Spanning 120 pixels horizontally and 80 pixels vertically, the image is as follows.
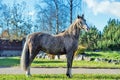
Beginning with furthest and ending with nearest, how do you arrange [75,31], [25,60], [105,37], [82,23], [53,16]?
[105,37] → [53,16] → [75,31] → [25,60] → [82,23]

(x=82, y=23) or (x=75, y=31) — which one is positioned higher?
(x=82, y=23)

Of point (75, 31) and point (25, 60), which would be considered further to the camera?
Answer: point (75, 31)

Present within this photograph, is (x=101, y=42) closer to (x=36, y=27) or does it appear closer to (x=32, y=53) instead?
(x=36, y=27)

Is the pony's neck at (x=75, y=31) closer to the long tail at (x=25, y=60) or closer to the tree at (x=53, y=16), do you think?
the long tail at (x=25, y=60)

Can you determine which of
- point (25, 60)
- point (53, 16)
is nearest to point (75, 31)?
point (25, 60)

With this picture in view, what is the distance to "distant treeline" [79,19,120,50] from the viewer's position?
6700cm

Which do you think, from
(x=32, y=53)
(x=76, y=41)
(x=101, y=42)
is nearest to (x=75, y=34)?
(x=76, y=41)

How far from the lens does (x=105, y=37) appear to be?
74.8 m

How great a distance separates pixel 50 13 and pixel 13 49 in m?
15.3

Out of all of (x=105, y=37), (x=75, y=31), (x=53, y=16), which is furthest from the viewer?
(x=105, y=37)

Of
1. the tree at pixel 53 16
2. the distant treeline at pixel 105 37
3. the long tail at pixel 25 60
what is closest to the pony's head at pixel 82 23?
the long tail at pixel 25 60

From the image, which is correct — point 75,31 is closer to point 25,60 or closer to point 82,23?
point 82,23

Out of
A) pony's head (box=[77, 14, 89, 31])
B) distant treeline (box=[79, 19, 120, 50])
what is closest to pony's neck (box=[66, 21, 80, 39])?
pony's head (box=[77, 14, 89, 31])

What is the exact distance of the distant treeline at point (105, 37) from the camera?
6700 cm
